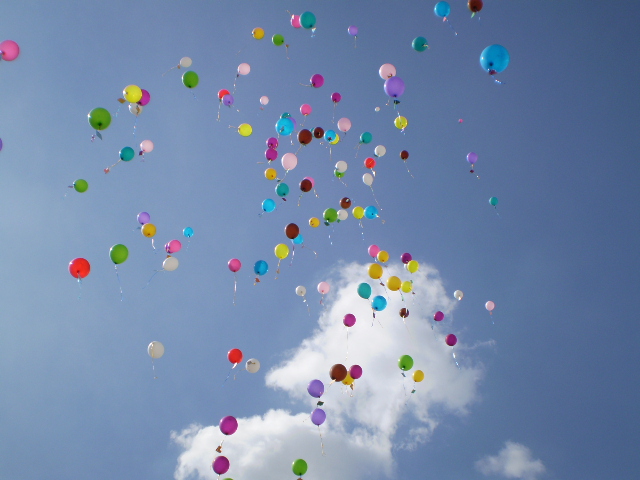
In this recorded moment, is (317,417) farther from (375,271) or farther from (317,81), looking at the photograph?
(317,81)

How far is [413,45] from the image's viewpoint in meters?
9.11

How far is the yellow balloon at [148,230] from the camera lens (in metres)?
9.63

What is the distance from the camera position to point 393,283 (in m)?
9.72

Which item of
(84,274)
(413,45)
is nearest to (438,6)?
(413,45)

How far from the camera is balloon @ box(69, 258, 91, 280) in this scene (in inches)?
304

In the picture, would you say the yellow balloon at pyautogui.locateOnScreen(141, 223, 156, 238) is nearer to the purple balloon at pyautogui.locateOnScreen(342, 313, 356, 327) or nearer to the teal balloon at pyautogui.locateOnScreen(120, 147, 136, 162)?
the teal balloon at pyautogui.locateOnScreen(120, 147, 136, 162)

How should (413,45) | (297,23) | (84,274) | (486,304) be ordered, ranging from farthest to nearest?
(486,304), (297,23), (413,45), (84,274)

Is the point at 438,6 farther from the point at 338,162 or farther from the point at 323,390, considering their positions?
the point at 323,390

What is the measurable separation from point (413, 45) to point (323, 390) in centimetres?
806

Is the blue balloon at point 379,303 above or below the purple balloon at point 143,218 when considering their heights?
below

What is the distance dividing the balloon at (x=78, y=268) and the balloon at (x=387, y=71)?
7.81 metres

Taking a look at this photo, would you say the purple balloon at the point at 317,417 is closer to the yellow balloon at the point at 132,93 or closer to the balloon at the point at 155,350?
the balloon at the point at 155,350

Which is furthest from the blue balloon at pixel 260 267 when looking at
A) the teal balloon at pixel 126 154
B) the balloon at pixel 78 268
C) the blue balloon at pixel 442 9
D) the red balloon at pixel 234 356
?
the blue balloon at pixel 442 9

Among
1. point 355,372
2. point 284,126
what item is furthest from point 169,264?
point 355,372
